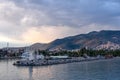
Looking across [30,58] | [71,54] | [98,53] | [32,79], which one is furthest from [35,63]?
[98,53]

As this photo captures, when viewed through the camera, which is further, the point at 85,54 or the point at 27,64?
the point at 85,54

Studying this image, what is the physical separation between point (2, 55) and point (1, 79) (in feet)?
389

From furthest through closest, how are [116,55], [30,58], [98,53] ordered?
[116,55] → [98,53] → [30,58]

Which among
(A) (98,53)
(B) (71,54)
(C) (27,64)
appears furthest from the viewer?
(A) (98,53)

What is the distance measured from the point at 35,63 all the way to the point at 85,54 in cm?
5452

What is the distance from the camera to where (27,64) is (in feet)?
301

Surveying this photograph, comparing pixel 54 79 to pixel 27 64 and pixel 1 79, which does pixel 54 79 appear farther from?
pixel 27 64

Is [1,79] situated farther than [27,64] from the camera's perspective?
No

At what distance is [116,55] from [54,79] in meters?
122

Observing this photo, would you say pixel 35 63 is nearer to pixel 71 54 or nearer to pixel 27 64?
pixel 27 64

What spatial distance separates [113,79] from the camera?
49.1 metres

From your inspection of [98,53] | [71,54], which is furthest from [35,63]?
[98,53]

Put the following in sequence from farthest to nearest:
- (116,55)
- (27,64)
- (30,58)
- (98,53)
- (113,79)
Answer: (116,55) → (98,53) → (30,58) → (27,64) → (113,79)

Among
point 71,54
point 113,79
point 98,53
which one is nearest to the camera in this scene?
point 113,79
